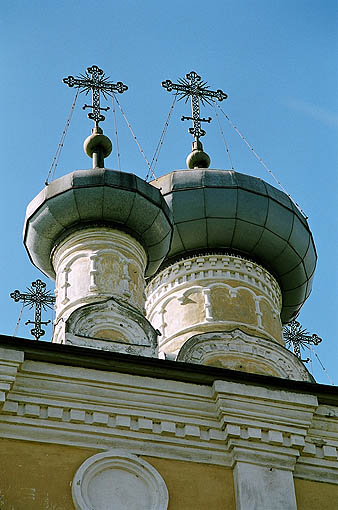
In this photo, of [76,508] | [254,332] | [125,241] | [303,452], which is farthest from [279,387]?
[254,332]

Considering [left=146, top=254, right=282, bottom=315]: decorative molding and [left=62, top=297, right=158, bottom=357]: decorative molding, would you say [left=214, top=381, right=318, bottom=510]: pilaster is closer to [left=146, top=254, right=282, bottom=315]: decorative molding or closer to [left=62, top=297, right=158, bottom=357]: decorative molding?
[left=62, top=297, right=158, bottom=357]: decorative molding

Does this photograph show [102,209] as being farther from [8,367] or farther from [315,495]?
[315,495]

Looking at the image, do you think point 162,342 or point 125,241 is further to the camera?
point 162,342

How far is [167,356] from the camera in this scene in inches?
403

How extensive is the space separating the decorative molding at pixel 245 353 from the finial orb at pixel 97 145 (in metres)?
1.71

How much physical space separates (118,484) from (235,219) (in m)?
5.51

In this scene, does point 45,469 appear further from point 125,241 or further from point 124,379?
point 125,241

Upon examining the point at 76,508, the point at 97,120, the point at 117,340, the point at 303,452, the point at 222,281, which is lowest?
the point at 76,508

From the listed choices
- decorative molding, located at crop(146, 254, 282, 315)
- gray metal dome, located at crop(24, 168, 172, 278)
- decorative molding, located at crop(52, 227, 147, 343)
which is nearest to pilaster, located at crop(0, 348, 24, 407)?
decorative molding, located at crop(52, 227, 147, 343)

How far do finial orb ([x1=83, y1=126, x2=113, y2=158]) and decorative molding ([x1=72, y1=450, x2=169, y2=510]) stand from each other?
467cm

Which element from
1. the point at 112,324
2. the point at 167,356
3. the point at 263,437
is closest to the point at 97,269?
the point at 112,324

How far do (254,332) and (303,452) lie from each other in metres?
4.24

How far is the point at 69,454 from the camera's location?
5938 mm

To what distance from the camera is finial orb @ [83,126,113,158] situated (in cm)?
1031
